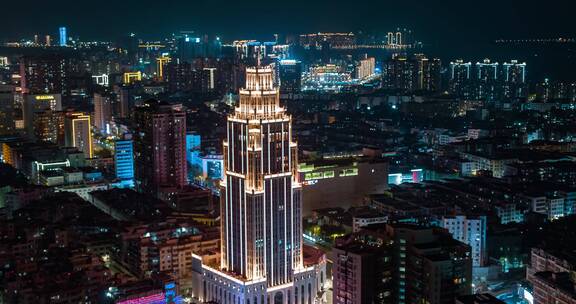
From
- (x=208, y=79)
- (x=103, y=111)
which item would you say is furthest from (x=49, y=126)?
(x=208, y=79)

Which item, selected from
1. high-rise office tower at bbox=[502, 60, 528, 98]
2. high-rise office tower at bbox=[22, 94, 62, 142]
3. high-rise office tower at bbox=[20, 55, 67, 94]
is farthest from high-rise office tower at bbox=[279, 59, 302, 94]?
high-rise office tower at bbox=[22, 94, 62, 142]

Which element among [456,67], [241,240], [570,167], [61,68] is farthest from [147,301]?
[456,67]

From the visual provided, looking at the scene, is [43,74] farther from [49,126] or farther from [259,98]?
[259,98]

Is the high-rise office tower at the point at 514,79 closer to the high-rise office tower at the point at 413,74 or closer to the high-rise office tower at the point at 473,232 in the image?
the high-rise office tower at the point at 413,74

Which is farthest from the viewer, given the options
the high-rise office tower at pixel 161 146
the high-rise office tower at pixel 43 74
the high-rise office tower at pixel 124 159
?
the high-rise office tower at pixel 43 74

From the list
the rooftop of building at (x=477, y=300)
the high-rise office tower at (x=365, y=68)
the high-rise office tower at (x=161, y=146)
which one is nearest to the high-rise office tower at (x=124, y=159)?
the high-rise office tower at (x=161, y=146)

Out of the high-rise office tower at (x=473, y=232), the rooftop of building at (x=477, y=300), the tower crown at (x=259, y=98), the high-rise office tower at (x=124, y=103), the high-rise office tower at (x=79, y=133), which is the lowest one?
the high-rise office tower at (x=473, y=232)
